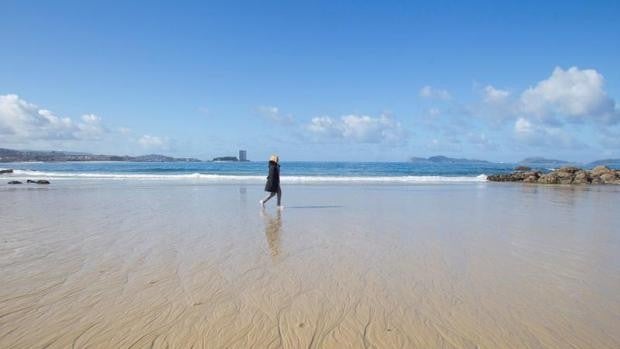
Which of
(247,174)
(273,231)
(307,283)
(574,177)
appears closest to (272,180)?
(273,231)

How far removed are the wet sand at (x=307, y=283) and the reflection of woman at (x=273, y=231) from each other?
0.09 m

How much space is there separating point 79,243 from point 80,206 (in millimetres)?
7629

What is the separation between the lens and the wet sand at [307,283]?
13.9 feet

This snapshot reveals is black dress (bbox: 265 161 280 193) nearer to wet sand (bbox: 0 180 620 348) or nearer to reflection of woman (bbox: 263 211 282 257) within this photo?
reflection of woman (bbox: 263 211 282 257)

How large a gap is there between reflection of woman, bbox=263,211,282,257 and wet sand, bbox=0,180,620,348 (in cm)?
9

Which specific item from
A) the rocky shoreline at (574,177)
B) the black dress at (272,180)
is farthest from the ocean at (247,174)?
the black dress at (272,180)

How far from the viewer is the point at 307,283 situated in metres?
5.94

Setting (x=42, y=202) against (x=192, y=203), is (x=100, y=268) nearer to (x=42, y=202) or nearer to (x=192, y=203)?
(x=192, y=203)

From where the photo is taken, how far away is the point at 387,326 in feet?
14.6

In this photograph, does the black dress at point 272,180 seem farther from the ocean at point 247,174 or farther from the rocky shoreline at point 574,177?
the rocky shoreline at point 574,177

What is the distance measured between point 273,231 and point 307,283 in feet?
14.6

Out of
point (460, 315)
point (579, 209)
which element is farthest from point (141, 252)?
point (579, 209)

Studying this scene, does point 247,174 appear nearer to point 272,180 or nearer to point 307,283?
point 272,180

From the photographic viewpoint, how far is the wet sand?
13.9 feet
